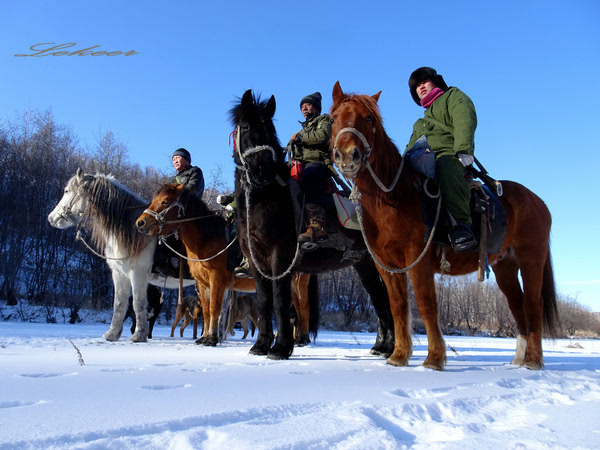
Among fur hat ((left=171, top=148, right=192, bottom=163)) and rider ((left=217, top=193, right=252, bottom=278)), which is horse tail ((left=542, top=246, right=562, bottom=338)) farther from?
fur hat ((left=171, top=148, right=192, bottom=163))

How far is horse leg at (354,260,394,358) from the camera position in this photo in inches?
227

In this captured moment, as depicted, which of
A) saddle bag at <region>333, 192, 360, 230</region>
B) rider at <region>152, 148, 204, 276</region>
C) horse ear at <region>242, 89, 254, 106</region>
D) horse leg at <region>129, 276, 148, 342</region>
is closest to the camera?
horse ear at <region>242, 89, 254, 106</region>

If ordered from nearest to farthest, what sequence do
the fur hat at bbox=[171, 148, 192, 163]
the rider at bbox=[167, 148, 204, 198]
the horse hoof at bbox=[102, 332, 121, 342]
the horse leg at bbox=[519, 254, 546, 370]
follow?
the horse leg at bbox=[519, 254, 546, 370] → the horse hoof at bbox=[102, 332, 121, 342] → the rider at bbox=[167, 148, 204, 198] → the fur hat at bbox=[171, 148, 192, 163]

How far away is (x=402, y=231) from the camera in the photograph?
13.0 ft

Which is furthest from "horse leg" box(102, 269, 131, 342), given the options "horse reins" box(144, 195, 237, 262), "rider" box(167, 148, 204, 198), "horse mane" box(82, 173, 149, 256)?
"rider" box(167, 148, 204, 198)

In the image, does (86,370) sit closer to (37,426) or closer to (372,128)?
(37,426)

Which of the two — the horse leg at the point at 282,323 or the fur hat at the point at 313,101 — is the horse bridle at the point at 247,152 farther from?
the fur hat at the point at 313,101

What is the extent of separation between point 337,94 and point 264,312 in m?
2.69

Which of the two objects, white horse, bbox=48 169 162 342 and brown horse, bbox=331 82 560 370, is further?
white horse, bbox=48 169 162 342

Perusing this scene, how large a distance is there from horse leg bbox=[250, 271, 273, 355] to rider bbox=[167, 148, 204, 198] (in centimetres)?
313

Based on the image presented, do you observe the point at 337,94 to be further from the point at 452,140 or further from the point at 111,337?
the point at 111,337

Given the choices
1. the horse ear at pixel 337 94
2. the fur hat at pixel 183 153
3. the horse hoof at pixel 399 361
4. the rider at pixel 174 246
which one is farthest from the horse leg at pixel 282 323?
A: the fur hat at pixel 183 153

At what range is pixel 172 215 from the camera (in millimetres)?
7012

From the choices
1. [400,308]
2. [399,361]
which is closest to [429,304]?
[400,308]
